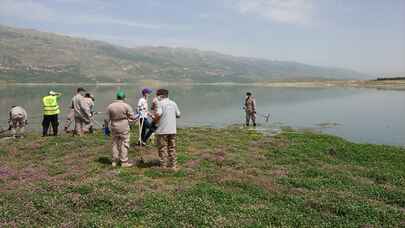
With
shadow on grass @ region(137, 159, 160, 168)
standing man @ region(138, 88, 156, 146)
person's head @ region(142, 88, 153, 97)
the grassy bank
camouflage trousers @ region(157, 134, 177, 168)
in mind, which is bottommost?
the grassy bank

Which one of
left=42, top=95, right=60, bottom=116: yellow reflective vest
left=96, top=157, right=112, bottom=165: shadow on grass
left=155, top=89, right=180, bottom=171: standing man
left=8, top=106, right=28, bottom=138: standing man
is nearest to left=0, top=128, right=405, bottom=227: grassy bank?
left=96, top=157, right=112, bottom=165: shadow on grass

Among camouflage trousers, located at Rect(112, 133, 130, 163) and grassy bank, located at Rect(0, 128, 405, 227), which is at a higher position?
camouflage trousers, located at Rect(112, 133, 130, 163)

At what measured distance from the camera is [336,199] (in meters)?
11.4

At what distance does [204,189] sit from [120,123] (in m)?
5.26

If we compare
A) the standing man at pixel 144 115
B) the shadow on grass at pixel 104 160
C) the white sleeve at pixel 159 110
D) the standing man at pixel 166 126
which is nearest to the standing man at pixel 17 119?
the standing man at pixel 144 115

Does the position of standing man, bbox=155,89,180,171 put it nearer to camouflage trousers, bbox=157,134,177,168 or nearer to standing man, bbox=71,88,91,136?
camouflage trousers, bbox=157,134,177,168

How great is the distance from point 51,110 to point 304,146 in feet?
58.5

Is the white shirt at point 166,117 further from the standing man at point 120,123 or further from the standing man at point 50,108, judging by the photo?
the standing man at point 50,108

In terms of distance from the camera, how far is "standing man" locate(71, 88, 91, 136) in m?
23.5

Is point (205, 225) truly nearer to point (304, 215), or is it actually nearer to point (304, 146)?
point (304, 215)

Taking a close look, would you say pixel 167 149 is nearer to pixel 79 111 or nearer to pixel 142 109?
pixel 142 109

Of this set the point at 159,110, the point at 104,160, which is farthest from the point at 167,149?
the point at 104,160

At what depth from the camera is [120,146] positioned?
15.1 metres

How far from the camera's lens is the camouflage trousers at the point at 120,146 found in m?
15.0
